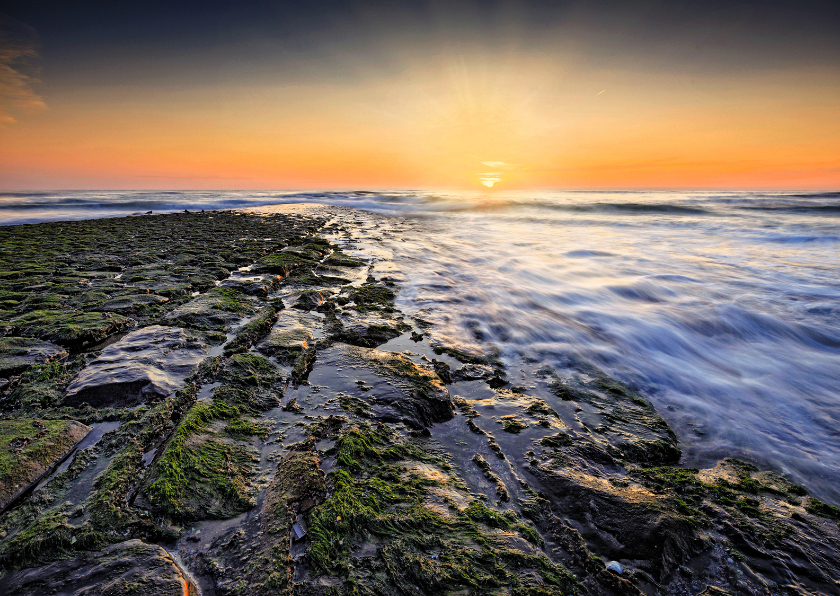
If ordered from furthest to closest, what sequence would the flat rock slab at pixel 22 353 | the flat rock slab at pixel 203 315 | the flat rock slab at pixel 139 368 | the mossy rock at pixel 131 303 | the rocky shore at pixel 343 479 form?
the mossy rock at pixel 131 303 < the flat rock slab at pixel 203 315 < the flat rock slab at pixel 22 353 < the flat rock slab at pixel 139 368 < the rocky shore at pixel 343 479

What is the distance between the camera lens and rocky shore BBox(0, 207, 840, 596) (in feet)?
5.90

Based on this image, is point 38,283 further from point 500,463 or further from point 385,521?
point 500,463

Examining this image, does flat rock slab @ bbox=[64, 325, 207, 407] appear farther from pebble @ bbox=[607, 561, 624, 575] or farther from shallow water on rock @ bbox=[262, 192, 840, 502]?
pebble @ bbox=[607, 561, 624, 575]

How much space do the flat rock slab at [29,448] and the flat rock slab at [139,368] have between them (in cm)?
35

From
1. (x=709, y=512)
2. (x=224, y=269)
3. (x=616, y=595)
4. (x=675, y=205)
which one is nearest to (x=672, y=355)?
(x=709, y=512)

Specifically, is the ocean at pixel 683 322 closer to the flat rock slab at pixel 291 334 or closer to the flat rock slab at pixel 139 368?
the flat rock slab at pixel 291 334

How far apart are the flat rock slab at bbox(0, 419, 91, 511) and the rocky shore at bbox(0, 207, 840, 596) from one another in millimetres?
12

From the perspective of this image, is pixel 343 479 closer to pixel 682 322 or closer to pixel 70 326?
pixel 70 326

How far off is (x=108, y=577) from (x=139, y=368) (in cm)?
205

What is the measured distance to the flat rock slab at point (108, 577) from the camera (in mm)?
1548

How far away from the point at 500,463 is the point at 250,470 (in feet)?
5.85

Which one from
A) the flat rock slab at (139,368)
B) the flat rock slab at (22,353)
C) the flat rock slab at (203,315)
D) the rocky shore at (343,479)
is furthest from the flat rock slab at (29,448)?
the flat rock slab at (203,315)

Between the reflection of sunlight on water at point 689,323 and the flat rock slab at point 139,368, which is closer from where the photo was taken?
the flat rock slab at point 139,368

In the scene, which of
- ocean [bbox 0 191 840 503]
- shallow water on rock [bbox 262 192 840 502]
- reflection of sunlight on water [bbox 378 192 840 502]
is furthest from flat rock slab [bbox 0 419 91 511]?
reflection of sunlight on water [bbox 378 192 840 502]
